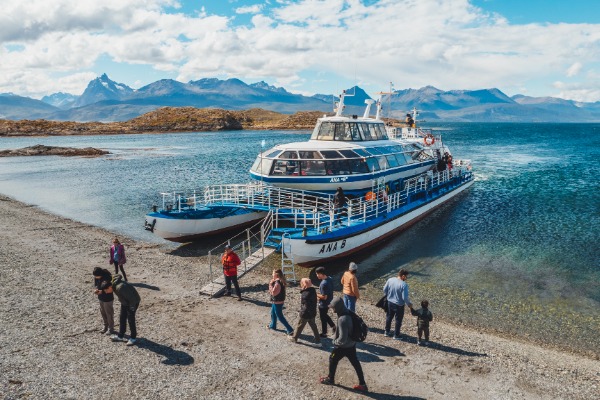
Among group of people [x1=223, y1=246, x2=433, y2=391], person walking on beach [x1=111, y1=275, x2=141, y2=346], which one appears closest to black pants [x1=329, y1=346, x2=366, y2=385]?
group of people [x1=223, y1=246, x2=433, y2=391]

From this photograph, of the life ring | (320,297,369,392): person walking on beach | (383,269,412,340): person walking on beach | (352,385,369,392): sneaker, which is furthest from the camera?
the life ring

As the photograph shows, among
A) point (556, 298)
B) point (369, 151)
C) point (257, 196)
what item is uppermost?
point (369, 151)

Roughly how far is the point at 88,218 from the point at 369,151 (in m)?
20.4

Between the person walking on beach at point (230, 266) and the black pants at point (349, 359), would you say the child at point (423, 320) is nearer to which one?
the black pants at point (349, 359)

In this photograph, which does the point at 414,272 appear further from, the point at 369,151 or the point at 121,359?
the point at 121,359

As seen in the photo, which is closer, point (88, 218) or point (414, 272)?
point (414, 272)

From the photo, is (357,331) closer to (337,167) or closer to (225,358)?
(225,358)

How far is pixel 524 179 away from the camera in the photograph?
48406mm

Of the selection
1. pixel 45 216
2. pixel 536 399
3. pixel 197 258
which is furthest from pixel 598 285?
pixel 45 216

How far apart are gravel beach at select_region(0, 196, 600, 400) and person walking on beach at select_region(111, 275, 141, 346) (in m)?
0.27

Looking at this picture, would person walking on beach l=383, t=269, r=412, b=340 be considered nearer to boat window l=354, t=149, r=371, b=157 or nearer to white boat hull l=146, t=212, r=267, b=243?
white boat hull l=146, t=212, r=267, b=243

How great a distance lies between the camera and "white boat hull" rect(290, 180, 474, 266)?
18031mm

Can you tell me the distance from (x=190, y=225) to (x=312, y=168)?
7.15 meters

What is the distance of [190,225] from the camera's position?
21.9 m
